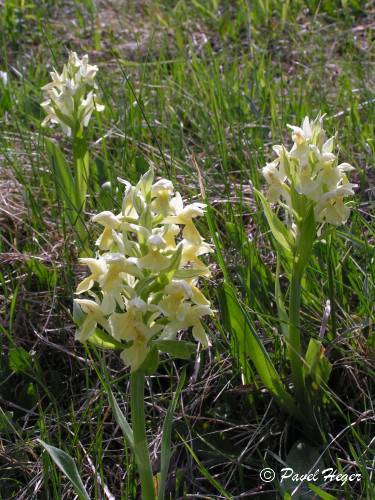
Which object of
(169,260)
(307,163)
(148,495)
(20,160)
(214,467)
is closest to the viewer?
(169,260)

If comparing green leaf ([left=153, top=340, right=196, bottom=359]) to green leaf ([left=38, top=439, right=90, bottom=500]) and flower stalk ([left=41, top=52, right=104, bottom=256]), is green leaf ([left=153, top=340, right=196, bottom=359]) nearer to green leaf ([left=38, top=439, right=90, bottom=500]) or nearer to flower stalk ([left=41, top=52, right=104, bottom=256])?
green leaf ([left=38, top=439, right=90, bottom=500])

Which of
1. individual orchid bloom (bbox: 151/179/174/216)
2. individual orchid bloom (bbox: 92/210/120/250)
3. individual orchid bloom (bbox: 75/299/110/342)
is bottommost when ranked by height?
individual orchid bloom (bbox: 75/299/110/342)

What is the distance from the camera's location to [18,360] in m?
1.79

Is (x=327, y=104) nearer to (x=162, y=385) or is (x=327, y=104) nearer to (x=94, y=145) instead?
(x=94, y=145)

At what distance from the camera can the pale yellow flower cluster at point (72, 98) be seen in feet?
7.59

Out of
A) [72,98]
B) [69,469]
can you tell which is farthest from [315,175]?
[72,98]

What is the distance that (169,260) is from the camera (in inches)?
45.0

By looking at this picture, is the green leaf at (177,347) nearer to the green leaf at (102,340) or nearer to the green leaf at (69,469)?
the green leaf at (102,340)

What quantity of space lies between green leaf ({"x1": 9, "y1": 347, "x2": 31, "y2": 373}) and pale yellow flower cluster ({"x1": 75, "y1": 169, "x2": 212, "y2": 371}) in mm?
610

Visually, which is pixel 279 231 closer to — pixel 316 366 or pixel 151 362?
pixel 316 366

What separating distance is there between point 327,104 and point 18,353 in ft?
5.23

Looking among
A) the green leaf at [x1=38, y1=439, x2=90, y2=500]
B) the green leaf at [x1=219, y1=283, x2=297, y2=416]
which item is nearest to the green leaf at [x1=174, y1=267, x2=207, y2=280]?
the green leaf at [x1=219, y1=283, x2=297, y2=416]

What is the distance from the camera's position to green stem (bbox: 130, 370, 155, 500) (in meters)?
1.23

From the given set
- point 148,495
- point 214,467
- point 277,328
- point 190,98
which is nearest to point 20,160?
point 190,98
